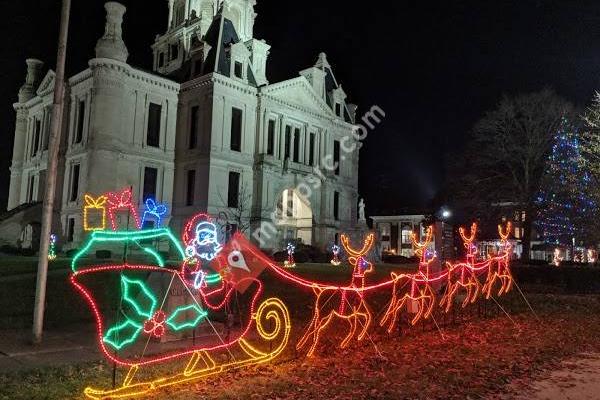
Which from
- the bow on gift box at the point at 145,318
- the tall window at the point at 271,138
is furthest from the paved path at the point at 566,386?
the tall window at the point at 271,138

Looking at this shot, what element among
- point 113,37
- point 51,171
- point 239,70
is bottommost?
point 51,171

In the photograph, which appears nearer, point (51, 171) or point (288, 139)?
point (51, 171)

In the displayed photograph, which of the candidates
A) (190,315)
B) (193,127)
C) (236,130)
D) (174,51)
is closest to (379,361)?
(190,315)

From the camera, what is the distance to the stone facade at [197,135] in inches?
1586

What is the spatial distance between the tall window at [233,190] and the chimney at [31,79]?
24.0m

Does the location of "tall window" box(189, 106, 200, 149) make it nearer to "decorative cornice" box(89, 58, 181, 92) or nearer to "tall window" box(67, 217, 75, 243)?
"decorative cornice" box(89, 58, 181, 92)

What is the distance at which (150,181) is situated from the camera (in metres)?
43.3

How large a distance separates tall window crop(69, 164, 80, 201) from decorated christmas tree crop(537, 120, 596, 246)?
120ft

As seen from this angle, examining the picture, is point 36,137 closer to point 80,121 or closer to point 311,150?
point 80,121

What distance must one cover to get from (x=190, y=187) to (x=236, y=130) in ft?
20.9

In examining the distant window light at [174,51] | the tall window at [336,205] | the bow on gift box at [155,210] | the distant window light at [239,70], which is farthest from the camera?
the distant window light at [174,51]

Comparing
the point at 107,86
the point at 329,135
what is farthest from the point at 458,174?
the point at 107,86

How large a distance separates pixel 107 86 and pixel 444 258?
29768mm

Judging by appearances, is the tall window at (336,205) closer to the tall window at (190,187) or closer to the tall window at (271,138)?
the tall window at (271,138)
